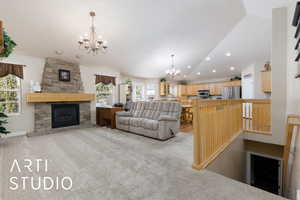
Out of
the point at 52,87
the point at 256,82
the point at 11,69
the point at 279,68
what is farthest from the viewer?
the point at 256,82

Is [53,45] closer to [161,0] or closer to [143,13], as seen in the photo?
[143,13]

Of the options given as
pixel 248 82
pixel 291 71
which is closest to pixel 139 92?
pixel 248 82

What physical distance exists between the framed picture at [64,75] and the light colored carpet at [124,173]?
7.85ft

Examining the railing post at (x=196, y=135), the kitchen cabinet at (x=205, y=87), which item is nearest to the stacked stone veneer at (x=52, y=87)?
the railing post at (x=196, y=135)

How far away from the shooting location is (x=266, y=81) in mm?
5074

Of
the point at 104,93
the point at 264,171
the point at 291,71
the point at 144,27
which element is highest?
the point at 144,27

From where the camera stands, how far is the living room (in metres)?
1.77

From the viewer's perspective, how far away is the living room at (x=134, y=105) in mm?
1771

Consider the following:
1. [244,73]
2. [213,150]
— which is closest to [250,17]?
[244,73]

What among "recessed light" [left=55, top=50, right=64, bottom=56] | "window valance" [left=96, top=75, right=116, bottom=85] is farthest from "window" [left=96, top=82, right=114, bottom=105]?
"recessed light" [left=55, top=50, right=64, bottom=56]

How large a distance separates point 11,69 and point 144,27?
13.1 feet

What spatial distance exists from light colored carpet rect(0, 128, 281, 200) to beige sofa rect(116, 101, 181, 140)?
1.26ft

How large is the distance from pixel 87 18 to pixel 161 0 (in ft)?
6.08

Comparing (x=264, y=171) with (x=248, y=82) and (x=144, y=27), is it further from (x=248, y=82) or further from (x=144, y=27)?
(x=144, y=27)
